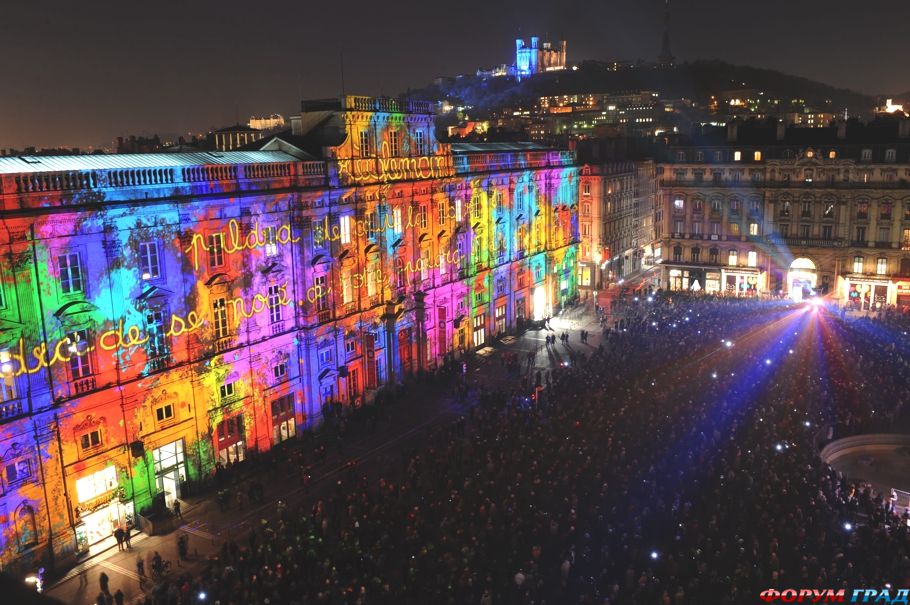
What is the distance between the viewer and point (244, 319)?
3941cm

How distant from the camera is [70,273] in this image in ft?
103

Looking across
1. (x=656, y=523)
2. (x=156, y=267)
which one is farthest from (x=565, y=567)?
(x=156, y=267)

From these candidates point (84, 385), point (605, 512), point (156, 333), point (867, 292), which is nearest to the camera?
point (605, 512)

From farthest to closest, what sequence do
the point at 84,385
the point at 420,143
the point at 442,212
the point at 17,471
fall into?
the point at 442,212, the point at 420,143, the point at 84,385, the point at 17,471

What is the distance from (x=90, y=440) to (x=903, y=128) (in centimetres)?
7656

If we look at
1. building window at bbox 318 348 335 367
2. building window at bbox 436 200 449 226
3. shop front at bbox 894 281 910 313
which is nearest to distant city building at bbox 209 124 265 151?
building window at bbox 436 200 449 226

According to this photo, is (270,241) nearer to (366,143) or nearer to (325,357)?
(325,357)

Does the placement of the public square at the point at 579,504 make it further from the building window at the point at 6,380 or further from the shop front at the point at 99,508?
the building window at the point at 6,380

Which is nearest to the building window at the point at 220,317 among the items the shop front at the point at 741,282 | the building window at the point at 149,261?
the building window at the point at 149,261

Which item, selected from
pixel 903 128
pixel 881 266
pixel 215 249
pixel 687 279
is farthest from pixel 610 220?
pixel 215 249

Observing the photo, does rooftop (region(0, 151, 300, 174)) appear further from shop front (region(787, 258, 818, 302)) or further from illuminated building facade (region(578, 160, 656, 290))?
shop front (region(787, 258, 818, 302))

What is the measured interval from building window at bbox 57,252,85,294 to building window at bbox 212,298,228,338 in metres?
7.09

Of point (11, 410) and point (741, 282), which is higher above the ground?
point (11, 410)

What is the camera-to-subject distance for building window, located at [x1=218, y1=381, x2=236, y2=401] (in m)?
38.0
